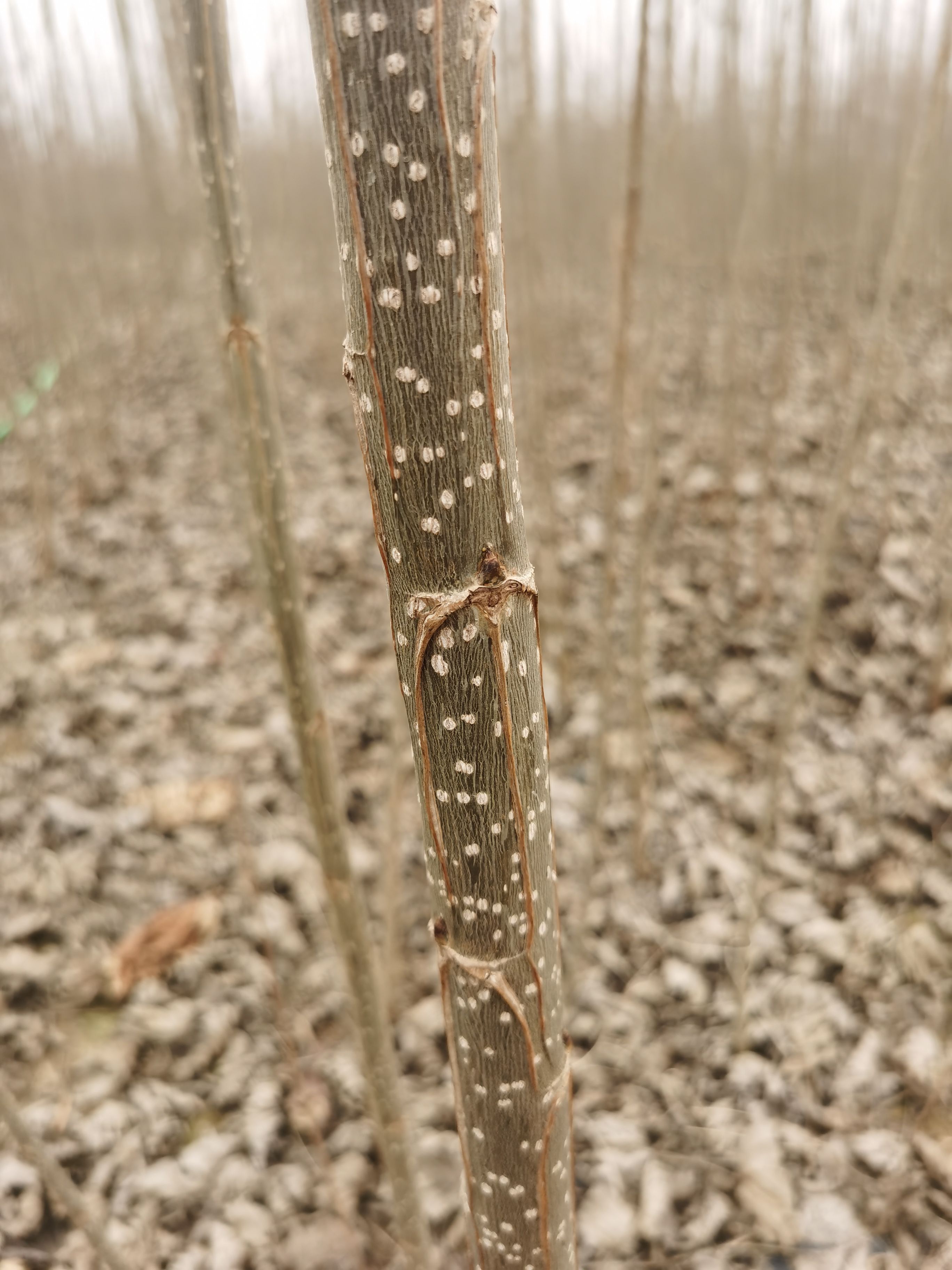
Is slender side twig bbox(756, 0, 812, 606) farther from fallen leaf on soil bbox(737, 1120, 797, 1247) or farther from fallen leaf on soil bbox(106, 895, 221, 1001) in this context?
fallen leaf on soil bbox(106, 895, 221, 1001)

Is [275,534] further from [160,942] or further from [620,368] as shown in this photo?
[160,942]

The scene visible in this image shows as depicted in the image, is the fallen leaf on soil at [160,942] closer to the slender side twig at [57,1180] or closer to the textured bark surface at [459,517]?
the slender side twig at [57,1180]

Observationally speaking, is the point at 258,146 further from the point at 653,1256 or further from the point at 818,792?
the point at 653,1256

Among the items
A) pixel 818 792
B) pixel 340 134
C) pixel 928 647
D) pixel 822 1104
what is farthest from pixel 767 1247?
pixel 928 647

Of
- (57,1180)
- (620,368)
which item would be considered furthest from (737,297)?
(57,1180)

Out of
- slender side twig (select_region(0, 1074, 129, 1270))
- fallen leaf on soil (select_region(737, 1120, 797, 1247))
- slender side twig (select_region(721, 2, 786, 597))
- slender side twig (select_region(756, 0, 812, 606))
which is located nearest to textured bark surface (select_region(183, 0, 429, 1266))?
slender side twig (select_region(0, 1074, 129, 1270))

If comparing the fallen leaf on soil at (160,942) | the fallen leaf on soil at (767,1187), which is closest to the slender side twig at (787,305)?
the fallen leaf on soil at (767,1187)
